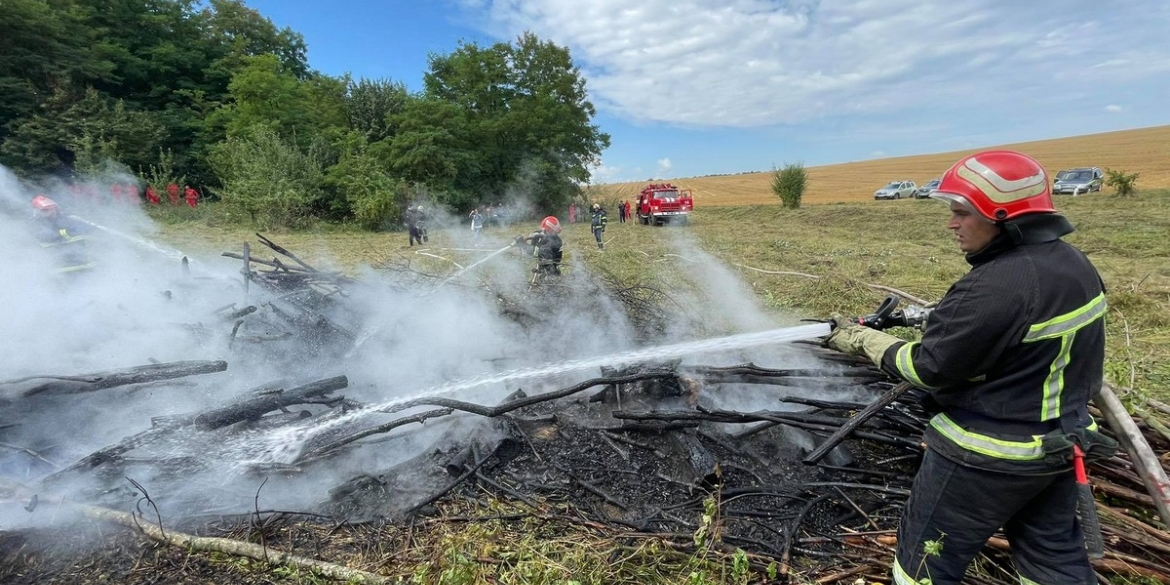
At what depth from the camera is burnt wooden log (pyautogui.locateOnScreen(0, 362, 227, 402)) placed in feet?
13.1

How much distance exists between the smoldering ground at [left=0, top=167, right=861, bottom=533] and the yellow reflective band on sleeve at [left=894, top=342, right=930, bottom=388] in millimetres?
2053

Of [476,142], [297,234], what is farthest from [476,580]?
[476,142]

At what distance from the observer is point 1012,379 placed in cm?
187

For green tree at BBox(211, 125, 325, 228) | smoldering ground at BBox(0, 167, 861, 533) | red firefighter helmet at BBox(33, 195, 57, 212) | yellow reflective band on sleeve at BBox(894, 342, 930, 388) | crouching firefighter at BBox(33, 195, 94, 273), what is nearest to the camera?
yellow reflective band on sleeve at BBox(894, 342, 930, 388)

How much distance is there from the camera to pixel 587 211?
32594mm

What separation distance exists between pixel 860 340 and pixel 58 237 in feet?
29.2

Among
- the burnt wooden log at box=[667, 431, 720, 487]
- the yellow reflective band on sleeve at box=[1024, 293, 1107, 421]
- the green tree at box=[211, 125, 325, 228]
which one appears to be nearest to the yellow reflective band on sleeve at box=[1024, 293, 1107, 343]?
the yellow reflective band on sleeve at box=[1024, 293, 1107, 421]

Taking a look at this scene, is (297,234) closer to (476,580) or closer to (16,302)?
(16,302)

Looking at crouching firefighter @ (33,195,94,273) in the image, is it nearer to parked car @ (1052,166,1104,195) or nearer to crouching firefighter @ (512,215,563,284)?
crouching firefighter @ (512,215,563,284)

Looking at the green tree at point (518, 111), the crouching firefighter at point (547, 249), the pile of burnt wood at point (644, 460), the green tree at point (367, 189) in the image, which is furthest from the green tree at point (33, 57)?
the pile of burnt wood at point (644, 460)

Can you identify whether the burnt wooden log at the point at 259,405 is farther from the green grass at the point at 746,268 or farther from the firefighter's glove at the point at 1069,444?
the firefighter's glove at the point at 1069,444

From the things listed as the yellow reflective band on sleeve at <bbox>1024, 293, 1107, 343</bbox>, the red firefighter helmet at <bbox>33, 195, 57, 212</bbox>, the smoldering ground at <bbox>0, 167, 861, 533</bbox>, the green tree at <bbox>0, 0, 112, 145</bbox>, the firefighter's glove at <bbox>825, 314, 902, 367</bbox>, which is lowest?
the smoldering ground at <bbox>0, 167, 861, 533</bbox>

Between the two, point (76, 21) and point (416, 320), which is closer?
point (416, 320)

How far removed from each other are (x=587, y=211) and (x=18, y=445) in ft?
98.3
